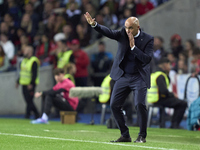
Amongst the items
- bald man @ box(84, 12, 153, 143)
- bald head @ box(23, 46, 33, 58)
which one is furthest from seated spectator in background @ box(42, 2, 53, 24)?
bald man @ box(84, 12, 153, 143)

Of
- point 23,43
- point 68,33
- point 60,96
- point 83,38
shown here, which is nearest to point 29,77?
point 60,96

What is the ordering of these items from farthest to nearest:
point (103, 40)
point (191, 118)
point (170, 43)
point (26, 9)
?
point (26, 9)
point (103, 40)
point (170, 43)
point (191, 118)

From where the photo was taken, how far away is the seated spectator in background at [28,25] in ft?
76.8

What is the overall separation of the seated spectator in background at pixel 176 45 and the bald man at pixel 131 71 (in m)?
10.0

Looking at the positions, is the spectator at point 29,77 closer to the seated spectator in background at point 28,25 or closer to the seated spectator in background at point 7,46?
the seated spectator in background at point 7,46

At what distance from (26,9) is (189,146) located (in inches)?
643

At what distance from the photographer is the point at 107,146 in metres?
8.68

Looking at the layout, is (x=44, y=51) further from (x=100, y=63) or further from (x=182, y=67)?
(x=182, y=67)

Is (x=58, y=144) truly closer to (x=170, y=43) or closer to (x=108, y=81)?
(x=108, y=81)

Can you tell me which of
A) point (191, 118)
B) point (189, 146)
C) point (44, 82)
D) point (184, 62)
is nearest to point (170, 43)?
point (184, 62)

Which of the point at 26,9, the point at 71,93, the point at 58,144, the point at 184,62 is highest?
the point at 26,9

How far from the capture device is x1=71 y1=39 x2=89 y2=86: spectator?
20.1m

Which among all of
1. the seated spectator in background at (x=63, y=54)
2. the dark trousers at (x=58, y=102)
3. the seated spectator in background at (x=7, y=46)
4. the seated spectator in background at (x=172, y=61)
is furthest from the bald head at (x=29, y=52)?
the seated spectator in background at (x=172, y=61)

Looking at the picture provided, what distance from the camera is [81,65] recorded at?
20203 millimetres
